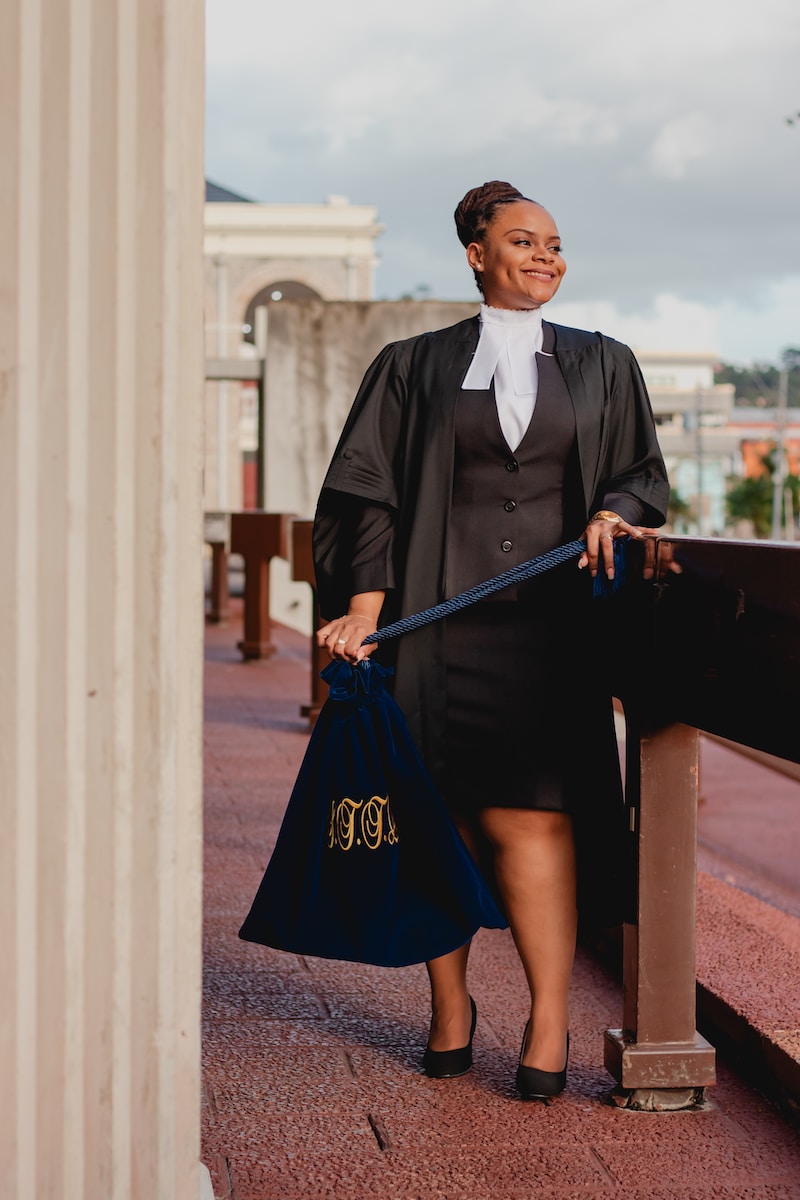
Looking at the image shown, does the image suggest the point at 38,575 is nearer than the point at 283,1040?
Yes

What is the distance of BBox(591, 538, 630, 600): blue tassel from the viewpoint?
2797 mm

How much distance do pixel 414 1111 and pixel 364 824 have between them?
0.55 m

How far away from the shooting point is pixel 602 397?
2.97m

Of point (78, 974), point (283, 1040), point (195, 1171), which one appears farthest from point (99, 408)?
point (283, 1040)

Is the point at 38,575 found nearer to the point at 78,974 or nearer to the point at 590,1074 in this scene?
the point at 78,974

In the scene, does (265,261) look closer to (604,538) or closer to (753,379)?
(604,538)

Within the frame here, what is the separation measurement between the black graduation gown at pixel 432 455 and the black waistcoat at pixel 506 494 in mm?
28

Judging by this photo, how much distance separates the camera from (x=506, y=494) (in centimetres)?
297

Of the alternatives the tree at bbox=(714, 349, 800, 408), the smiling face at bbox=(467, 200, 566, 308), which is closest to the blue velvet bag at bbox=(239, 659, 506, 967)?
the smiling face at bbox=(467, 200, 566, 308)

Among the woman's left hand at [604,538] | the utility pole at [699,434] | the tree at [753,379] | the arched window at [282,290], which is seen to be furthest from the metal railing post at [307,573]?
the tree at [753,379]

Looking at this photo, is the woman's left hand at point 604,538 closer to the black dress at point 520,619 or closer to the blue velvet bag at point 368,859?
the black dress at point 520,619

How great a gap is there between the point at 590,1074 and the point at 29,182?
7.19ft

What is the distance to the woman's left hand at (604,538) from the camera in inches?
108

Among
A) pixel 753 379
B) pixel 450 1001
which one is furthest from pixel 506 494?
pixel 753 379
